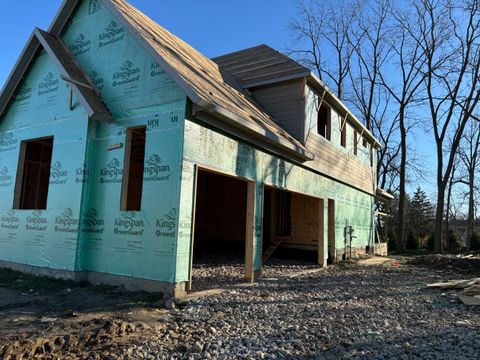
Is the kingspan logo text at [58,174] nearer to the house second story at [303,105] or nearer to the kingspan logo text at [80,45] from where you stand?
the kingspan logo text at [80,45]

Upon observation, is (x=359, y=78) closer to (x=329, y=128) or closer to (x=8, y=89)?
(x=329, y=128)

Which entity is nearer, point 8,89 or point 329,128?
point 8,89

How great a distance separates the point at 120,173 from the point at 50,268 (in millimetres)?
2759

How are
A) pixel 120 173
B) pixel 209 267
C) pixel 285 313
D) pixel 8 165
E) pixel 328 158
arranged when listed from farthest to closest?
1. pixel 328 158
2. pixel 209 267
3. pixel 8 165
4. pixel 120 173
5. pixel 285 313

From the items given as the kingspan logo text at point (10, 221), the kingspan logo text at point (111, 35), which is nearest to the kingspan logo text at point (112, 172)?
the kingspan logo text at point (111, 35)

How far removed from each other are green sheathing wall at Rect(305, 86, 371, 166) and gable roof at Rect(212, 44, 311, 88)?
0.89m

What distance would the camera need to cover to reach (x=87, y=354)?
403cm

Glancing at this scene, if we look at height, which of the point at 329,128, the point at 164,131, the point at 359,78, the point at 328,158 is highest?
the point at 359,78

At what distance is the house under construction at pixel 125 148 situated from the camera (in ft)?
22.5

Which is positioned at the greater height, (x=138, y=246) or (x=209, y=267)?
(x=138, y=246)

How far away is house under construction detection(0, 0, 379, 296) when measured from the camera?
22.5ft

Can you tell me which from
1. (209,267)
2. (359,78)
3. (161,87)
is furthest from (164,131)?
(359,78)

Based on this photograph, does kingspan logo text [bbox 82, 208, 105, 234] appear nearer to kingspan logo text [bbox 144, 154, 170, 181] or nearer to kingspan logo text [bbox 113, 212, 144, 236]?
kingspan logo text [bbox 113, 212, 144, 236]

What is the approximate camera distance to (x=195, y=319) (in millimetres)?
5453
